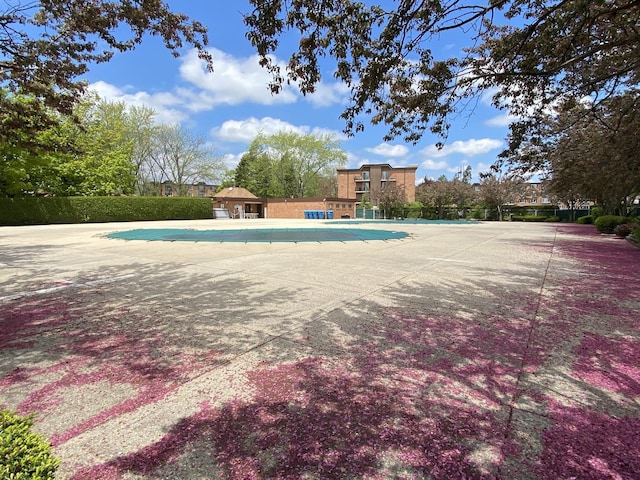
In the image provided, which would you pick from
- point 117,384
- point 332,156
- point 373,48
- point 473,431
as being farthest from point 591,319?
point 332,156

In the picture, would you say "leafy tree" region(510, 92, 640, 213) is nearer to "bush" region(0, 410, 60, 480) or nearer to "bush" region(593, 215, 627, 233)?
"bush" region(593, 215, 627, 233)

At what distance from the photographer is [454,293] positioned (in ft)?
17.4

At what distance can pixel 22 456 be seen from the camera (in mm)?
1455

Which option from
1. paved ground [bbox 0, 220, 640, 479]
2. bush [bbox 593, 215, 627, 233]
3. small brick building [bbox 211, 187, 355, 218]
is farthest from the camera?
small brick building [bbox 211, 187, 355, 218]

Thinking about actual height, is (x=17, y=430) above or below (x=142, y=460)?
above

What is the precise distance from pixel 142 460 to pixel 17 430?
580 millimetres

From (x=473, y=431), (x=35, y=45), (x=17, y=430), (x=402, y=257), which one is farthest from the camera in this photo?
(x=402, y=257)

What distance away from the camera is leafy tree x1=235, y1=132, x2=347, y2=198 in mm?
49438

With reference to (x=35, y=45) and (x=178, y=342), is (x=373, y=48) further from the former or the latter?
(x=35, y=45)

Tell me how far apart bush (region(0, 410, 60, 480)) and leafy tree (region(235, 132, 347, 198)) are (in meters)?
49.6

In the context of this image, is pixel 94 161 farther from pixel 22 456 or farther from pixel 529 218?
pixel 529 218

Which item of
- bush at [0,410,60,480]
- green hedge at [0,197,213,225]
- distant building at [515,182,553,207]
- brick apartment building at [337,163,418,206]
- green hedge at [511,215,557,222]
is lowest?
green hedge at [511,215,557,222]

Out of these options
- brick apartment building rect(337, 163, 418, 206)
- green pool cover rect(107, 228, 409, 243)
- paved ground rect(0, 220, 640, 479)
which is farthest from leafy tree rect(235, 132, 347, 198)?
paved ground rect(0, 220, 640, 479)

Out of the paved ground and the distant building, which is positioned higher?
the distant building
